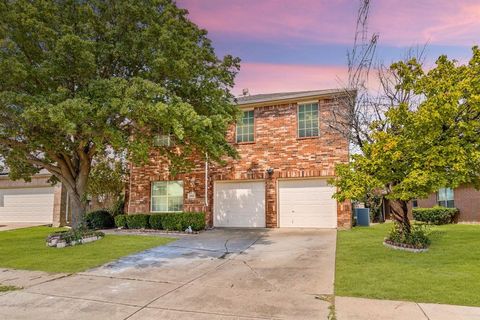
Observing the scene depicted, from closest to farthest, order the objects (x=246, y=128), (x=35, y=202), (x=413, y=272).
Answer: (x=413, y=272)
(x=246, y=128)
(x=35, y=202)

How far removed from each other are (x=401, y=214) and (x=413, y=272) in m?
3.47

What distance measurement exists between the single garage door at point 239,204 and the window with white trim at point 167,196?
1841mm

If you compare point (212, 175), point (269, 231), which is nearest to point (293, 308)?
point (269, 231)

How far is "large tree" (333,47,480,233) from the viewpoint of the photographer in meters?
9.15

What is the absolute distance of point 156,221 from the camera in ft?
54.5

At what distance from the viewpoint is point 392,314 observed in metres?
5.67

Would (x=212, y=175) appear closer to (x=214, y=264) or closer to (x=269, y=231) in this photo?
(x=269, y=231)

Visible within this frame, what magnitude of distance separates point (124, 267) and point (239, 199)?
8.40 metres

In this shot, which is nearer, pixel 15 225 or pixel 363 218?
pixel 363 218

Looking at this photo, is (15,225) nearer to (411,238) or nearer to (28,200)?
(28,200)

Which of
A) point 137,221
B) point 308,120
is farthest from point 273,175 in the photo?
point 137,221

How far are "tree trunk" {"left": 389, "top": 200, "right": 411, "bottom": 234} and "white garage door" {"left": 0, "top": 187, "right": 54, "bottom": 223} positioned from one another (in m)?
19.5

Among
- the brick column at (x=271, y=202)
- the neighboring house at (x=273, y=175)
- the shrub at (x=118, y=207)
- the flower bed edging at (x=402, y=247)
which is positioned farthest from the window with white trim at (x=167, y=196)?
the flower bed edging at (x=402, y=247)

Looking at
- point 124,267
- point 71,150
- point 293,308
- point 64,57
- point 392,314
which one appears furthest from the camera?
point 71,150
